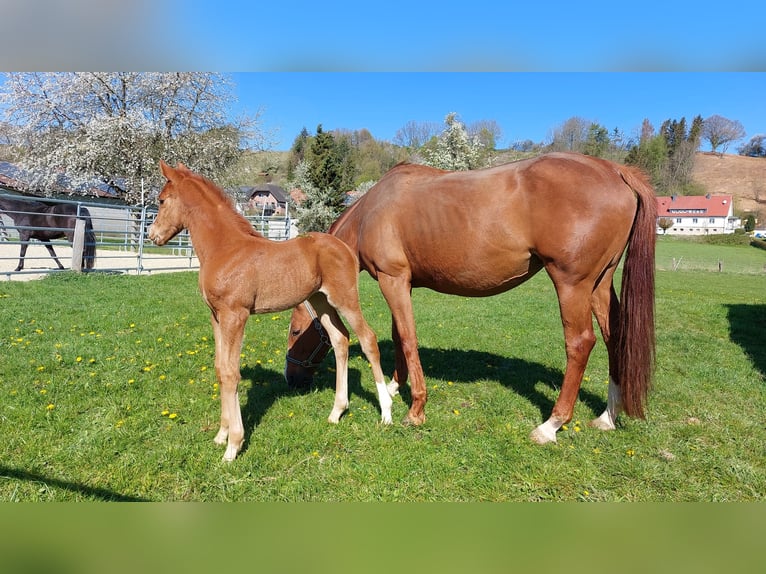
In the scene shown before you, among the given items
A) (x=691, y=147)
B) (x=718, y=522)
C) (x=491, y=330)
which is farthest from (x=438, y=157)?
(x=691, y=147)

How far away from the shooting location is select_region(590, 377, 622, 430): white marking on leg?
407cm

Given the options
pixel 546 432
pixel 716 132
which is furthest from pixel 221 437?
pixel 716 132

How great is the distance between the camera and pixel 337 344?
13.5 ft

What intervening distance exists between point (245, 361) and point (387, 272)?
2555 mm

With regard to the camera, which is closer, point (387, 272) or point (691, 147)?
point (387, 272)

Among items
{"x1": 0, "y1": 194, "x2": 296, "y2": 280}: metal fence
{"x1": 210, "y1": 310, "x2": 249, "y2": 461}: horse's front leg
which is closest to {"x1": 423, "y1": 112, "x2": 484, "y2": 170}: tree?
{"x1": 0, "y1": 194, "x2": 296, "y2": 280}: metal fence

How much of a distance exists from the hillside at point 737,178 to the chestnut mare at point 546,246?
251 feet

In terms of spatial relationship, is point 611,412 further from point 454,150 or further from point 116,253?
point 454,150

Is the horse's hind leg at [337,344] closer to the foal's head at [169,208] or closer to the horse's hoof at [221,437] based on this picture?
the horse's hoof at [221,437]

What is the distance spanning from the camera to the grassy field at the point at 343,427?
2947mm

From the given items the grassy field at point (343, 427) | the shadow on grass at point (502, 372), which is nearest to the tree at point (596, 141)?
the grassy field at point (343, 427)

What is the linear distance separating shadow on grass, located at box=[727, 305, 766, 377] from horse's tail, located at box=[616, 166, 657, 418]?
3565mm

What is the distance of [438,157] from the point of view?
3147cm

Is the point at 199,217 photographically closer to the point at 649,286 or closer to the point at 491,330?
the point at 649,286
